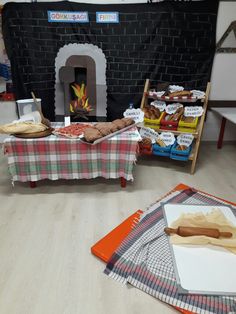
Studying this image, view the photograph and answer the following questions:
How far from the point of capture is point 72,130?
7.17 feet

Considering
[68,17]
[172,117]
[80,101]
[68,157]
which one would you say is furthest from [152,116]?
[68,17]

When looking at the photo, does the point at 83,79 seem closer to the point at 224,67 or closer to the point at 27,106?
the point at 27,106

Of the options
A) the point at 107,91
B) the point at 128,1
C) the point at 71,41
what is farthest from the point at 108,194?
the point at 128,1

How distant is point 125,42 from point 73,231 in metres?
2.14

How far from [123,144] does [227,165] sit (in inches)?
54.7

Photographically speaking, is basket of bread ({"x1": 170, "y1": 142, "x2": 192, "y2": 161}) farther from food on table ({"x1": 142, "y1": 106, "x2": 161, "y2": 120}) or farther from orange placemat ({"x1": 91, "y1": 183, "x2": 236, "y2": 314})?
orange placemat ({"x1": 91, "y1": 183, "x2": 236, "y2": 314})

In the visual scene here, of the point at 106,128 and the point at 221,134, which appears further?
the point at 221,134

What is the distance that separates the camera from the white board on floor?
1265mm

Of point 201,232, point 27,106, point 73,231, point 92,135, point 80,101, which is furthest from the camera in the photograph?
point 80,101

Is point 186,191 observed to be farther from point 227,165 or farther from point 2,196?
point 2,196

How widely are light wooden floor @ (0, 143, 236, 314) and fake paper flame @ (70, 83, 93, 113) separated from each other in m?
0.88

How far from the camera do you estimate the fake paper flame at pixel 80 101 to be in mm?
2818

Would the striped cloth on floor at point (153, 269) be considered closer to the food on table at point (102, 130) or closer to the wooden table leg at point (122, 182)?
the wooden table leg at point (122, 182)

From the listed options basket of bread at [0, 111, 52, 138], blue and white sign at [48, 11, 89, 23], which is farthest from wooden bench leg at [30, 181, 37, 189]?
blue and white sign at [48, 11, 89, 23]
